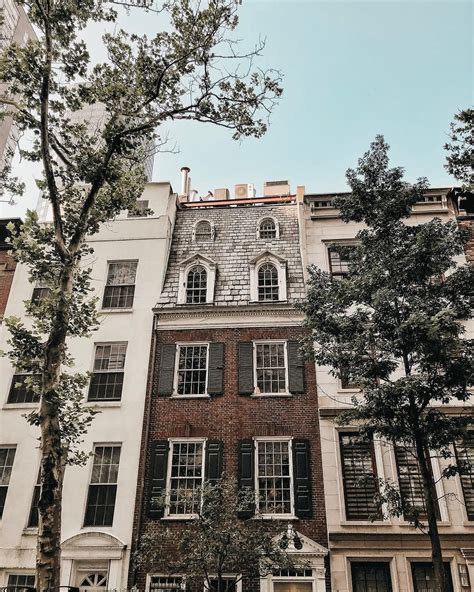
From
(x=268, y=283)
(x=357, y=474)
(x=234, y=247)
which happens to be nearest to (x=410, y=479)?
(x=357, y=474)

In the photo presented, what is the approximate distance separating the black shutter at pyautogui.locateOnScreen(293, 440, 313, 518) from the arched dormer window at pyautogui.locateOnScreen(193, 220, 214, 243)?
9789mm

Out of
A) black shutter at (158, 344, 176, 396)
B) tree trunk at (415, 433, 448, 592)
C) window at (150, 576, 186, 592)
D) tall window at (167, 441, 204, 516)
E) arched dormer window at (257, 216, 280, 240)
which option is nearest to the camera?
tree trunk at (415, 433, 448, 592)

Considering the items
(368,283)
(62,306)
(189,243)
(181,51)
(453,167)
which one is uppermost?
(189,243)

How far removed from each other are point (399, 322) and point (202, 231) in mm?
12371

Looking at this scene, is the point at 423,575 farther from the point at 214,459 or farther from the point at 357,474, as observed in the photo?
the point at 214,459

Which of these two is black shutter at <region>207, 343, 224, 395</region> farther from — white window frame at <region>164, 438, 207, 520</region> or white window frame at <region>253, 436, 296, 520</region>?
white window frame at <region>253, 436, 296, 520</region>

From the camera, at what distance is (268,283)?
1936 cm

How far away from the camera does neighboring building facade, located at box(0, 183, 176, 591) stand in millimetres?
14680

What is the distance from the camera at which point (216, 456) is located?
15727mm

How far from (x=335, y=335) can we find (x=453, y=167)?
5064mm

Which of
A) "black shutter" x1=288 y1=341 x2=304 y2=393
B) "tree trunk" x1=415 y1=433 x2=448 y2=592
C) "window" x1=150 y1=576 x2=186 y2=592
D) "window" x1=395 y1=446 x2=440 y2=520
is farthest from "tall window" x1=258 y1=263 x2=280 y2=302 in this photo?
"window" x1=150 y1=576 x2=186 y2=592

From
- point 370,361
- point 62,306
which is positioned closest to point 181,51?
point 62,306

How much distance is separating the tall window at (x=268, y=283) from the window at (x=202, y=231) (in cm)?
336

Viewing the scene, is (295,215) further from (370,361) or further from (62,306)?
(62,306)
